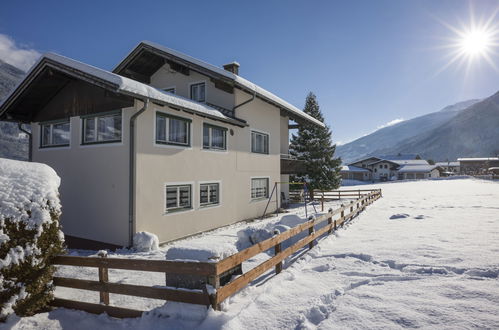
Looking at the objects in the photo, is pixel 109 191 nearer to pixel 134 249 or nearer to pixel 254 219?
pixel 134 249

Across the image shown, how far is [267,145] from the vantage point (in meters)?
17.9

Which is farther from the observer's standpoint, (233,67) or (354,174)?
(354,174)

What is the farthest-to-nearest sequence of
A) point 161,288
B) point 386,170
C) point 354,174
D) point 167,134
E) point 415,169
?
point 386,170 → point 354,174 → point 415,169 → point 167,134 → point 161,288

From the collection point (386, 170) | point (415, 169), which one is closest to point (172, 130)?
point (386, 170)

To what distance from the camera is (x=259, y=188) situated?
56.2ft

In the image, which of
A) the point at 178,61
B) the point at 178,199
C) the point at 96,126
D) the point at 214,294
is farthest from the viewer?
the point at 178,61

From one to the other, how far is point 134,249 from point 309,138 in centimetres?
2498

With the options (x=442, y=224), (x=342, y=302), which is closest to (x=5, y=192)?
(x=342, y=302)

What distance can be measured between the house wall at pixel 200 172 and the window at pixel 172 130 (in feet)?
0.73

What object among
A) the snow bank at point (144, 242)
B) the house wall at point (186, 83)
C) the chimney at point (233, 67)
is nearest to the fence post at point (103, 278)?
the snow bank at point (144, 242)

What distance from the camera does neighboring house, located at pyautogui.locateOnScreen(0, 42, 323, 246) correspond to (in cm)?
961

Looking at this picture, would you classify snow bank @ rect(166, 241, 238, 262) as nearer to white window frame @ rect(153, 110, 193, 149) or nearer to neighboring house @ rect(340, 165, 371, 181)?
white window frame @ rect(153, 110, 193, 149)

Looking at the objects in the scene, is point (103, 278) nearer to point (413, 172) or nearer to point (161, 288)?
point (161, 288)

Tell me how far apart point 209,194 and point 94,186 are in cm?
474
